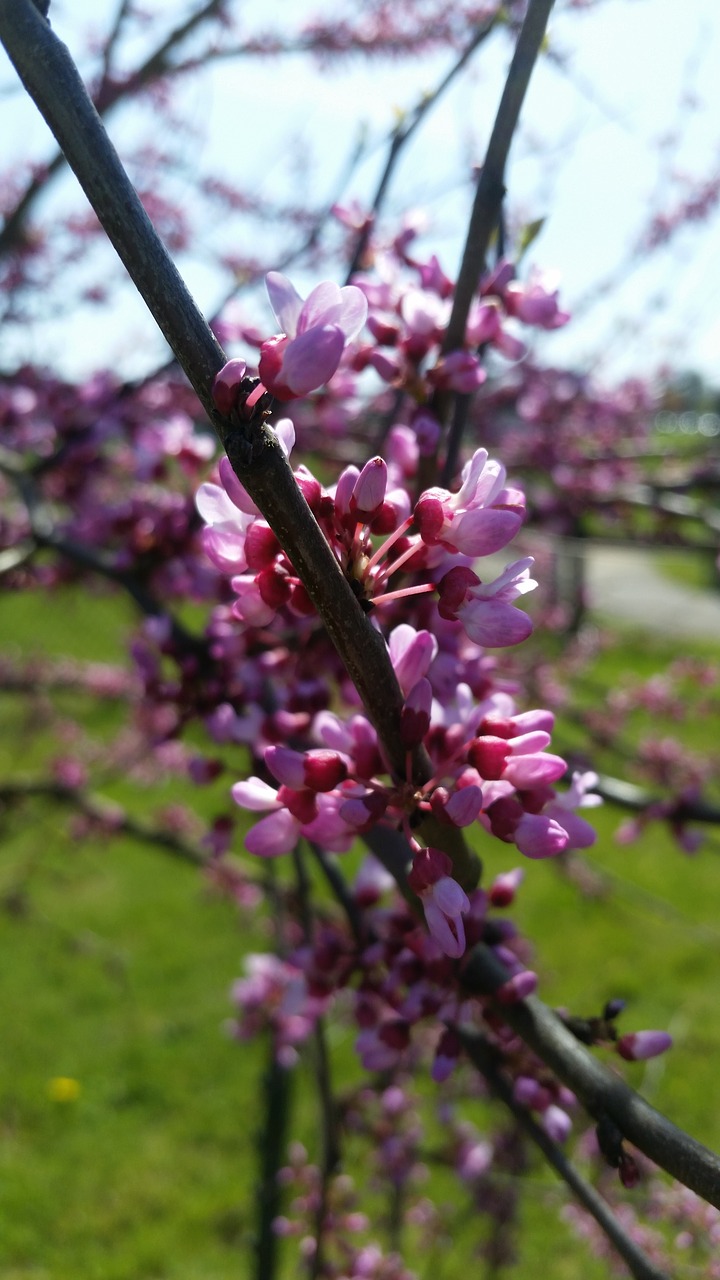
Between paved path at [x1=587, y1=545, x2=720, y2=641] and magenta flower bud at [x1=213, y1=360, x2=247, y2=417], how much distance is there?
36.8ft

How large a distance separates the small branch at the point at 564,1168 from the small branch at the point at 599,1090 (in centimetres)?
14

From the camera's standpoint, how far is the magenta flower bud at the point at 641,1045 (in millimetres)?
957

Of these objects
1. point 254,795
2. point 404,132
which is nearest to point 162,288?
point 254,795

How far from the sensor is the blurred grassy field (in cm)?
343

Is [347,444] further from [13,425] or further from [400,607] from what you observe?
[400,607]

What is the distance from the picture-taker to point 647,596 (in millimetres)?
17688

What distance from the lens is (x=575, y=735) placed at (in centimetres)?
851

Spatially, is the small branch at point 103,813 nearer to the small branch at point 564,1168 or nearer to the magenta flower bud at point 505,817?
the small branch at point 564,1168

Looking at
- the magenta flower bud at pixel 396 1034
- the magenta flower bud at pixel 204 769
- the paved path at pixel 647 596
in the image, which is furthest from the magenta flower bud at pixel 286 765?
the paved path at pixel 647 596

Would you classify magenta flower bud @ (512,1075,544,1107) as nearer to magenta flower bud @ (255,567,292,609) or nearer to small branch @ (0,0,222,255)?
magenta flower bud @ (255,567,292,609)

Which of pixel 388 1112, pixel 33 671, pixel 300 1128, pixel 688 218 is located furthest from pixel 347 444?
pixel 688 218

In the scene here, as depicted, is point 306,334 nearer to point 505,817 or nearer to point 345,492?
point 345,492

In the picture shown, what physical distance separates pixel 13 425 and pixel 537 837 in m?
2.57

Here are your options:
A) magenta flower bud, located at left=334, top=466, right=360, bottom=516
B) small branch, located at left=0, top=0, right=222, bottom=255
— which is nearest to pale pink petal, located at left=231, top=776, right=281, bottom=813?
magenta flower bud, located at left=334, top=466, right=360, bottom=516
